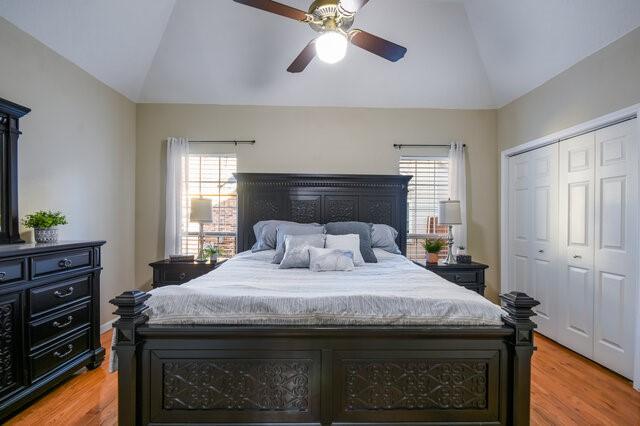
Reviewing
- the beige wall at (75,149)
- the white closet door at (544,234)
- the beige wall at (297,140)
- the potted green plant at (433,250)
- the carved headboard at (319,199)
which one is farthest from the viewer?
the beige wall at (297,140)

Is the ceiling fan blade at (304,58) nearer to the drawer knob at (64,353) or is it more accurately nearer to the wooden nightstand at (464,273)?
the wooden nightstand at (464,273)

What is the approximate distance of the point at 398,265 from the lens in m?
2.94

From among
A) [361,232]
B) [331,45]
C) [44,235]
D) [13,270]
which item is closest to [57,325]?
[13,270]

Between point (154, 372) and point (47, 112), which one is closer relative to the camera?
point (154, 372)

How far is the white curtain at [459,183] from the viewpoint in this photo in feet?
13.9

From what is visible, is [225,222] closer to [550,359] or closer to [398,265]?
[398,265]

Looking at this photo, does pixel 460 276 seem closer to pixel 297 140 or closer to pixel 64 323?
pixel 297 140

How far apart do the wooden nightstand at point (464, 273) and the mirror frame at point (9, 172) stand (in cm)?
377

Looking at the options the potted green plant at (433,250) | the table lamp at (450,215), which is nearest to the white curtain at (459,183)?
the table lamp at (450,215)

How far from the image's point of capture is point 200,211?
3.81 meters

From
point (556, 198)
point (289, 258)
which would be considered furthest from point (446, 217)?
point (289, 258)

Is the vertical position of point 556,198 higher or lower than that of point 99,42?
lower

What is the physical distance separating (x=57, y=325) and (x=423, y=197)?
13.0 ft

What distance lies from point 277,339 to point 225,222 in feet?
9.54
